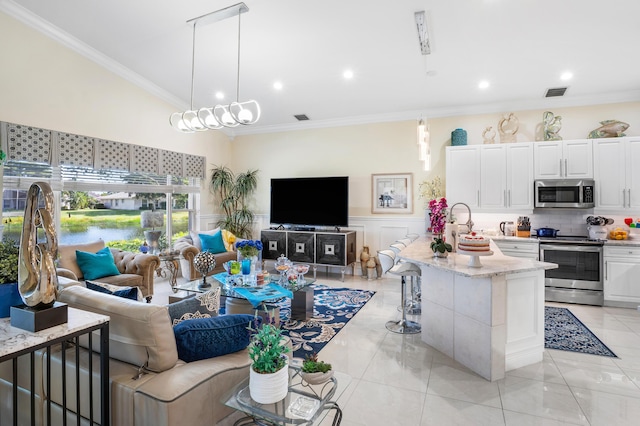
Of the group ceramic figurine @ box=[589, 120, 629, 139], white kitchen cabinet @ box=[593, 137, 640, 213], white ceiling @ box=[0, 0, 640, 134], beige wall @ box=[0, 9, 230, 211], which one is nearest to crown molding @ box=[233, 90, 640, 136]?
white ceiling @ box=[0, 0, 640, 134]

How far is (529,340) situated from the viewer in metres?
3.06

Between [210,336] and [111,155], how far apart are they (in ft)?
14.5

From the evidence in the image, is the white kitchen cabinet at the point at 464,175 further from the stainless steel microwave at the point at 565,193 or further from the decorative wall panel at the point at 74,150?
the decorative wall panel at the point at 74,150

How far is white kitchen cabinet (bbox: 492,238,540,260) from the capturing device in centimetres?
502

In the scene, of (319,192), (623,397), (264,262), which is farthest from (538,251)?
(264,262)

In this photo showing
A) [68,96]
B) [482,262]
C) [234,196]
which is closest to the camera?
[482,262]

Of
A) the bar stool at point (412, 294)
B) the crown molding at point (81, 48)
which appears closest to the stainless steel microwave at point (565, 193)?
the bar stool at point (412, 294)

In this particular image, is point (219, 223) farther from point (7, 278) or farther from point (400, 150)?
point (7, 278)

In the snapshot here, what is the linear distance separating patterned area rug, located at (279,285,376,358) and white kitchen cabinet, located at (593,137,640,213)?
3695 millimetres

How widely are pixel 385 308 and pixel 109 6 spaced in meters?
4.93

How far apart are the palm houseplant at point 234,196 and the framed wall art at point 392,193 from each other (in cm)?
270

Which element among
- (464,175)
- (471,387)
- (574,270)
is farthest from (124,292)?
(574,270)

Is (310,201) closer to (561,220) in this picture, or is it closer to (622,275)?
(561,220)

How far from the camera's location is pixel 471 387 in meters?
2.69
